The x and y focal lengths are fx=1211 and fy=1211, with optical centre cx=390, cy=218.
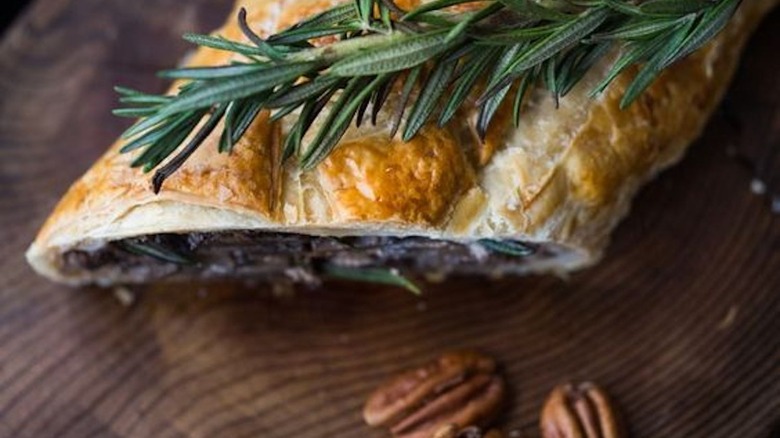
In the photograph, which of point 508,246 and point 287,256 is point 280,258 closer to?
point 287,256

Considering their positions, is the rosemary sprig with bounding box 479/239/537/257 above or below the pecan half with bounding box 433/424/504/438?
above

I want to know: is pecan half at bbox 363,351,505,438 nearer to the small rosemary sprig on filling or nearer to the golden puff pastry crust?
the golden puff pastry crust

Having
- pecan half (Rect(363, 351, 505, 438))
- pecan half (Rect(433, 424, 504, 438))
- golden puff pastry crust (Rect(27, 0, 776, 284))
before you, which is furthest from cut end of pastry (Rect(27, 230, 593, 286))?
pecan half (Rect(433, 424, 504, 438))

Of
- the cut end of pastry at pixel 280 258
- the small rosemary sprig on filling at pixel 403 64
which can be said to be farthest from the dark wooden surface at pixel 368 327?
the small rosemary sprig on filling at pixel 403 64

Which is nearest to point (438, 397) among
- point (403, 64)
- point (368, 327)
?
point (368, 327)

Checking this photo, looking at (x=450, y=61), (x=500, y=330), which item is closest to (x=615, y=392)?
(x=500, y=330)

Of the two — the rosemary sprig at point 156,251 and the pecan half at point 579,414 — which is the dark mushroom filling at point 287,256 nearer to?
the rosemary sprig at point 156,251

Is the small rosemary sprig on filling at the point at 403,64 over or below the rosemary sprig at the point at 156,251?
over
